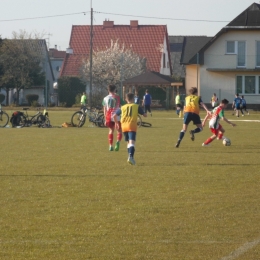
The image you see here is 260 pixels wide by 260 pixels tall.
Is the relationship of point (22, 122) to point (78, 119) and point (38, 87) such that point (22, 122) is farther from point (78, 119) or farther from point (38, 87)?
point (38, 87)

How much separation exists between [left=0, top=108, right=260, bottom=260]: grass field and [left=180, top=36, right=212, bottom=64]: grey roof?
54.2 m

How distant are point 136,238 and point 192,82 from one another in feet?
200

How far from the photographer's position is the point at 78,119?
35.8 m

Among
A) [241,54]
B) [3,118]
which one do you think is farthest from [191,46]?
[3,118]

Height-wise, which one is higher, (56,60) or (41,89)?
(56,60)

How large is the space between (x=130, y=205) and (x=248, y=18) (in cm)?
5762

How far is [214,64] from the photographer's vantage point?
66.0 m

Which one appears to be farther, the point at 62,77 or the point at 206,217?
the point at 62,77

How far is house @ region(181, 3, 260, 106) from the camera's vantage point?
6538 cm

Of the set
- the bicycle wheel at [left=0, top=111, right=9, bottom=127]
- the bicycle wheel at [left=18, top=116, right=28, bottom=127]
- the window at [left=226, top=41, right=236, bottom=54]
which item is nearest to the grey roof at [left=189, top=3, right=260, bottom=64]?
the window at [left=226, top=41, right=236, bottom=54]

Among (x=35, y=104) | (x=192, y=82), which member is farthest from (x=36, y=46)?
(x=192, y=82)

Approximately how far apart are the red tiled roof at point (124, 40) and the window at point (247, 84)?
24.0m

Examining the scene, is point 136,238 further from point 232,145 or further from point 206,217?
point 232,145

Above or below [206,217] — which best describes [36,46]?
above
